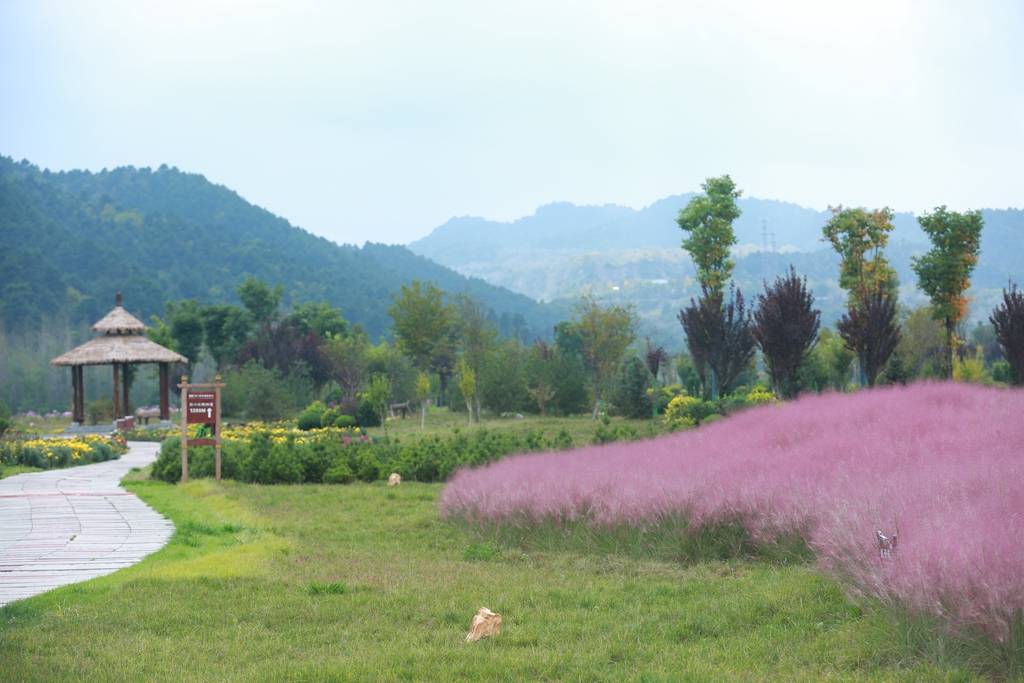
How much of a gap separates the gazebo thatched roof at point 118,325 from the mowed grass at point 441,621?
76.9ft

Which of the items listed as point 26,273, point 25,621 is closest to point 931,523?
point 25,621

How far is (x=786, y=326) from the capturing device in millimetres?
20828

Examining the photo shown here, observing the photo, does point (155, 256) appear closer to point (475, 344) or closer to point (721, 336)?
point (475, 344)

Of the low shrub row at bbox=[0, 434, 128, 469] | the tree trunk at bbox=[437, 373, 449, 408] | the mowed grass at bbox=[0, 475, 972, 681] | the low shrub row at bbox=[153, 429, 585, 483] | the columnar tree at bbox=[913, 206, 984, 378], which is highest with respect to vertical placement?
the columnar tree at bbox=[913, 206, 984, 378]

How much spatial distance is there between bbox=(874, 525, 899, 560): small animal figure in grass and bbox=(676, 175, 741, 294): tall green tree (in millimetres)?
21103

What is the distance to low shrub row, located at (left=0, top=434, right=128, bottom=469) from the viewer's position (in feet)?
60.6

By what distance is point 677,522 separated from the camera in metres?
8.01

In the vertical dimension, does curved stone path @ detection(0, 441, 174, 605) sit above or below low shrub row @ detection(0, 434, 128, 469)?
above

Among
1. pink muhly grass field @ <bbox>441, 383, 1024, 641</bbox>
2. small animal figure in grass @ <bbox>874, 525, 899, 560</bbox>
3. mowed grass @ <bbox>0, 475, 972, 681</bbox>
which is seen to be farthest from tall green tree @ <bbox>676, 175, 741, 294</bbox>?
small animal figure in grass @ <bbox>874, 525, 899, 560</bbox>

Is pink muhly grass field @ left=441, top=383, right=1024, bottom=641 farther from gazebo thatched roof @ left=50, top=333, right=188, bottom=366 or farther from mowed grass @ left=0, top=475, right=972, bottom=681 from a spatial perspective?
gazebo thatched roof @ left=50, top=333, right=188, bottom=366

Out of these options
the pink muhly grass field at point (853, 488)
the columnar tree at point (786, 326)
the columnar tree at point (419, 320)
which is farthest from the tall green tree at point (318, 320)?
the pink muhly grass field at point (853, 488)

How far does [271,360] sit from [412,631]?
33.1m

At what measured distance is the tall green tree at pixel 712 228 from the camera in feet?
86.6

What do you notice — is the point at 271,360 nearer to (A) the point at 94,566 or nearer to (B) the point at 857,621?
(A) the point at 94,566
